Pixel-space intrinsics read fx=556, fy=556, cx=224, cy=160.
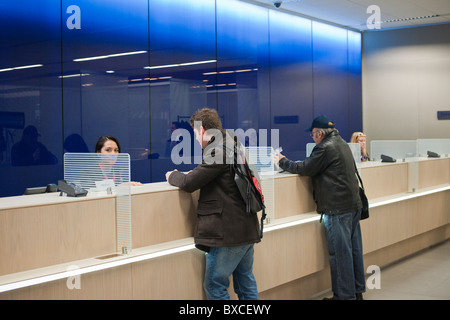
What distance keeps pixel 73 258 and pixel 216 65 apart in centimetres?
476

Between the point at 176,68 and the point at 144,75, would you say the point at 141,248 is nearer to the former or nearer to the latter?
the point at 144,75

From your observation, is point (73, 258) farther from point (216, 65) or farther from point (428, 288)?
point (216, 65)

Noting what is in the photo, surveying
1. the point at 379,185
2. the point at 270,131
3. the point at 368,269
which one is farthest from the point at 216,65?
the point at 368,269

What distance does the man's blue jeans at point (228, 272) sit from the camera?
3426 mm

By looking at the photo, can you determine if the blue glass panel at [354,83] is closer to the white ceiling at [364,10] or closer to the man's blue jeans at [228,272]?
the white ceiling at [364,10]

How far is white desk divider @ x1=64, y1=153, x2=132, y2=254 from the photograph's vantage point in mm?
3223

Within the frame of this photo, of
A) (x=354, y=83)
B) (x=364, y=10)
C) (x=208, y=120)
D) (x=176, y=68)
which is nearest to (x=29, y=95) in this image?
(x=176, y=68)

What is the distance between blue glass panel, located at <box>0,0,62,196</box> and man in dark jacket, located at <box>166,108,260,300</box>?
2196mm

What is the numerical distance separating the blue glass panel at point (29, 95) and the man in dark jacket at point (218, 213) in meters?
2.20

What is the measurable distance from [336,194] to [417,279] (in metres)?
1.88

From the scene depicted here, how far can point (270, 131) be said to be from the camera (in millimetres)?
8398

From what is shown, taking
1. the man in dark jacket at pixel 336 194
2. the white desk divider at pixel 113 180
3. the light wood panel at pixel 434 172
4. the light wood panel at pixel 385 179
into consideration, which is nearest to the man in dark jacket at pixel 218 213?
the white desk divider at pixel 113 180

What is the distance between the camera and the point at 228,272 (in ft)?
11.4

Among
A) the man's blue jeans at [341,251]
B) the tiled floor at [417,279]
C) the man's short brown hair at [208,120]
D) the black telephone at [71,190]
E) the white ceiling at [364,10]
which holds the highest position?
the white ceiling at [364,10]
